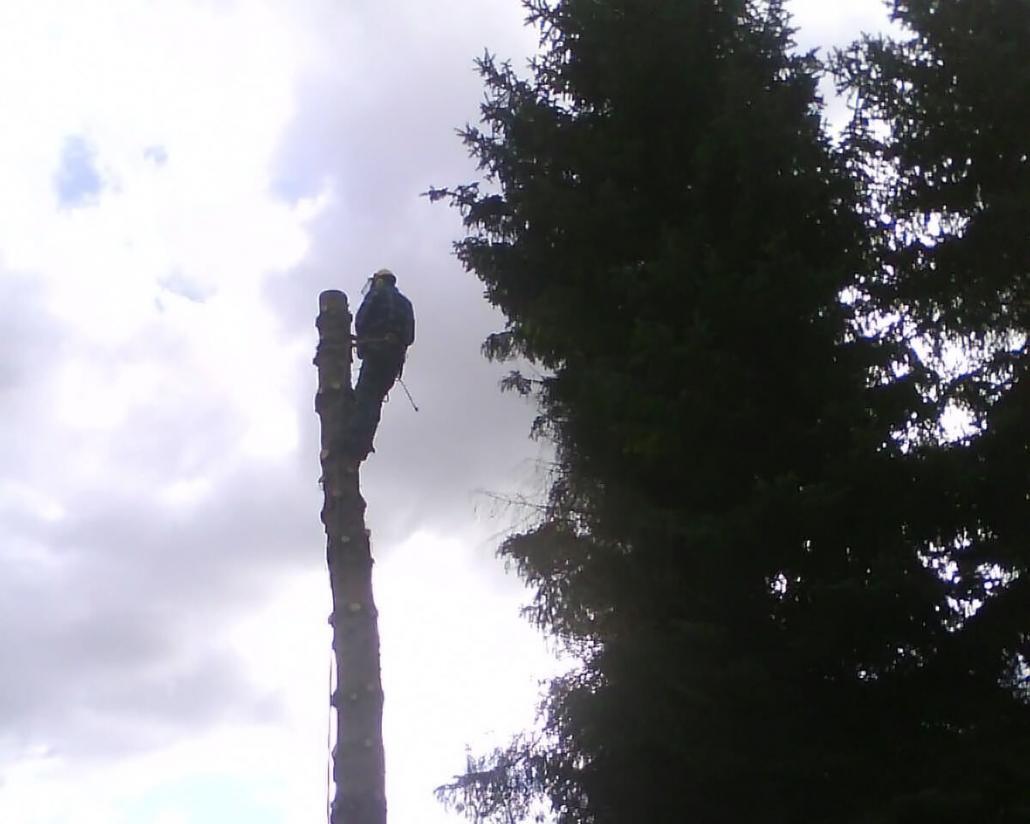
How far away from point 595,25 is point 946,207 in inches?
128

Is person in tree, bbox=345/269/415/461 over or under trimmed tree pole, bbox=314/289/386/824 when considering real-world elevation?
over

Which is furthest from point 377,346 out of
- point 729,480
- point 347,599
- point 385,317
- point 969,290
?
point 969,290

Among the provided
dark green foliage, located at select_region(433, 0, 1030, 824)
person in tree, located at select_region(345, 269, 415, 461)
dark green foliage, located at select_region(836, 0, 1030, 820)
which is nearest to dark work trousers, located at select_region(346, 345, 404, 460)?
person in tree, located at select_region(345, 269, 415, 461)

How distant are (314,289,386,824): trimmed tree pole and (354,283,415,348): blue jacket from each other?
0.25 m

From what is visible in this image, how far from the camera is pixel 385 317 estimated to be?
7238 mm

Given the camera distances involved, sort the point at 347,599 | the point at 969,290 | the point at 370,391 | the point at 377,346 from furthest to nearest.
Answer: the point at 969,290 → the point at 377,346 → the point at 370,391 → the point at 347,599

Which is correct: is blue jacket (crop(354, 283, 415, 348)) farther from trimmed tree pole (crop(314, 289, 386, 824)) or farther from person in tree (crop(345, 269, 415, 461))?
trimmed tree pole (crop(314, 289, 386, 824))

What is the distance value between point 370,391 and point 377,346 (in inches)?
11.6

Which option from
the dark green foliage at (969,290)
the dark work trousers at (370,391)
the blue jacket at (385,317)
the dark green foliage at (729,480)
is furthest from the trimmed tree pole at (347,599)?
the dark green foliage at (969,290)

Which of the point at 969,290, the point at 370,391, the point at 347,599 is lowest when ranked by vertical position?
the point at 347,599

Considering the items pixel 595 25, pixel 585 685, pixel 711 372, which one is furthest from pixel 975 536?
pixel 595 25

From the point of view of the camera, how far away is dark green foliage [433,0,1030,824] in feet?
26.9

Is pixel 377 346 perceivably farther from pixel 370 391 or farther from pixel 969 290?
pixel 969 290

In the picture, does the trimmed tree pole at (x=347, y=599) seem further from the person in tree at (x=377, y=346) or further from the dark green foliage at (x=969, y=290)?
the dark green foliage at (x=969, y=290)
